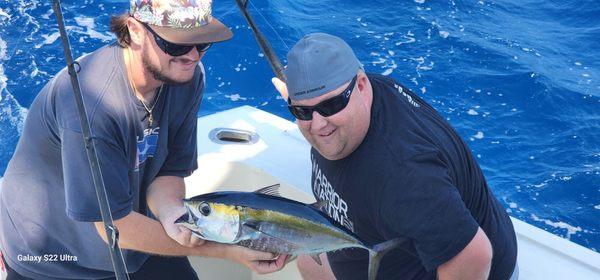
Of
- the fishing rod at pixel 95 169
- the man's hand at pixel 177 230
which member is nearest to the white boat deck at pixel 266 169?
the man's hand at pixel 177 230

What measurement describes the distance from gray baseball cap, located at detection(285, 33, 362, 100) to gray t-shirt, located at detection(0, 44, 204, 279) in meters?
0.53

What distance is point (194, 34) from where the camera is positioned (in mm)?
2174

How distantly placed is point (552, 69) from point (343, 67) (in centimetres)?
530

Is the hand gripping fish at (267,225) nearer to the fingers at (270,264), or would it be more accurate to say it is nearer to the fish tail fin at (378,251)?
the fish tail fin at (378,251)

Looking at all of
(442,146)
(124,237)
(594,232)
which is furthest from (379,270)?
(594,232)

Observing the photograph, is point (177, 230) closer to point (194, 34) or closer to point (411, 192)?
point (194, 34)

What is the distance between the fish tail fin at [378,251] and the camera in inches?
79.7

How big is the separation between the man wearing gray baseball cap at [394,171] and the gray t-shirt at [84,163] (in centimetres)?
52

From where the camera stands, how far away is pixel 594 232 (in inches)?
197

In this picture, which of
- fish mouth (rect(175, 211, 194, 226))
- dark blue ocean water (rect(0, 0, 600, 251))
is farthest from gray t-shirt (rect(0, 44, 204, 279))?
dark blue ocean water (rect(0, 0, 600, 251))

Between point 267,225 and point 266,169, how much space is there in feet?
4.37

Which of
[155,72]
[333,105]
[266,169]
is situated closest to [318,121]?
[333,105]

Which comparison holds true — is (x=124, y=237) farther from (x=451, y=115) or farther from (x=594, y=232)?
(x=451, y=115)

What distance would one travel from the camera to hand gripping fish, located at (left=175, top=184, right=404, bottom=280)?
6.25 feet
